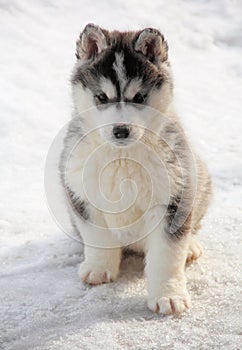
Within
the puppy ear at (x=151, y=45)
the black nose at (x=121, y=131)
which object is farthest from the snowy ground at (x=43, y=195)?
the puppy ear at (x=151, y=45)

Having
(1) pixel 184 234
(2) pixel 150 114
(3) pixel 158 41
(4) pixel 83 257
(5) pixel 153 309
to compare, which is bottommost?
(4) pixel 83 257

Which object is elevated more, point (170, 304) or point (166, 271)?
point (166, 271)

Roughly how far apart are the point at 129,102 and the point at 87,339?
1.25 meters

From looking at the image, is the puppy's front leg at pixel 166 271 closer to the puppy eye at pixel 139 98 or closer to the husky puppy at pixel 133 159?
the husky puppy at pixel 133 159

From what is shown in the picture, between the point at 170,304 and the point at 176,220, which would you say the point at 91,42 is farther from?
the point at 170,304

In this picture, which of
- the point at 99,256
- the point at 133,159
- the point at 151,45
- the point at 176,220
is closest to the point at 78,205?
the point at 99,256

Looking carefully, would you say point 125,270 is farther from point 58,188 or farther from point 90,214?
point 58,188

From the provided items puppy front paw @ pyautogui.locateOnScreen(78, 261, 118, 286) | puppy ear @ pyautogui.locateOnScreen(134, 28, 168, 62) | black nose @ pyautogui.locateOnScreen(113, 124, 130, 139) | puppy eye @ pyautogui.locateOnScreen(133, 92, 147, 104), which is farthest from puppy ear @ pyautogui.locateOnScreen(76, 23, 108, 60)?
puppy front paw @ pyautogui.locateOnScreen(78, 261, 118, 286)

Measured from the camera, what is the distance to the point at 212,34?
8.92 metres

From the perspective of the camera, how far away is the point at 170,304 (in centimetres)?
375

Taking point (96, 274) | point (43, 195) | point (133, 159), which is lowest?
point (43, 195)

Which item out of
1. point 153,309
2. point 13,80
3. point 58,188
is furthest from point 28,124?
point 153,309

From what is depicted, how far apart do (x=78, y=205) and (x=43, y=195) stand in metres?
1.62

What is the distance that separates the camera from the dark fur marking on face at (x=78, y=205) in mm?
4035
